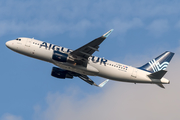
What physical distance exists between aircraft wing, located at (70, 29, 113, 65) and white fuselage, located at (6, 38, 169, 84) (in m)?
1.55

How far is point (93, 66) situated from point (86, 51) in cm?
379

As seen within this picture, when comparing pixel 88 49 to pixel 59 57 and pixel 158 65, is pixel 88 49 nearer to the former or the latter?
pixel 59 57

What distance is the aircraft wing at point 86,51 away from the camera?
156ft

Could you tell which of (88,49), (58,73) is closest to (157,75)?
(88,49)

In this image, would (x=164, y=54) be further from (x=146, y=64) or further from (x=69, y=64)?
(x=69, y=64)

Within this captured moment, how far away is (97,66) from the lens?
52.9 meters

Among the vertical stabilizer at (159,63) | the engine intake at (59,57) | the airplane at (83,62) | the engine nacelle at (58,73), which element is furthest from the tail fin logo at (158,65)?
the engine intake at (59,57)

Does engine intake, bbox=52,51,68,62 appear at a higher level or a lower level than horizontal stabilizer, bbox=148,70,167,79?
higher

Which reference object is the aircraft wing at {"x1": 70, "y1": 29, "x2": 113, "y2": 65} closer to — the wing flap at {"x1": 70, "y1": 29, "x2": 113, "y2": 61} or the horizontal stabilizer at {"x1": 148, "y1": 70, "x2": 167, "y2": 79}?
the wing flap at {"x1": 70, "y1": 29, "x2": 113, "y2": 61}

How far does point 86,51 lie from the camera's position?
167ft

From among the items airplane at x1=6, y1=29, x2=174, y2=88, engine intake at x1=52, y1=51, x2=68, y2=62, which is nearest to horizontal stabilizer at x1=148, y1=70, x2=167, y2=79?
airplane at x1=6, y1=29, x2=174, y2=88

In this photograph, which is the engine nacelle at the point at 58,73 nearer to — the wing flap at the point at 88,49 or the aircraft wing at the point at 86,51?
the aircraft wing at the point at 86,51

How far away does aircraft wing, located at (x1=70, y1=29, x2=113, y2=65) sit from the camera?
4769 cm

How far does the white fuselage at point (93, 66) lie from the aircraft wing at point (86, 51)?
1.55 m
